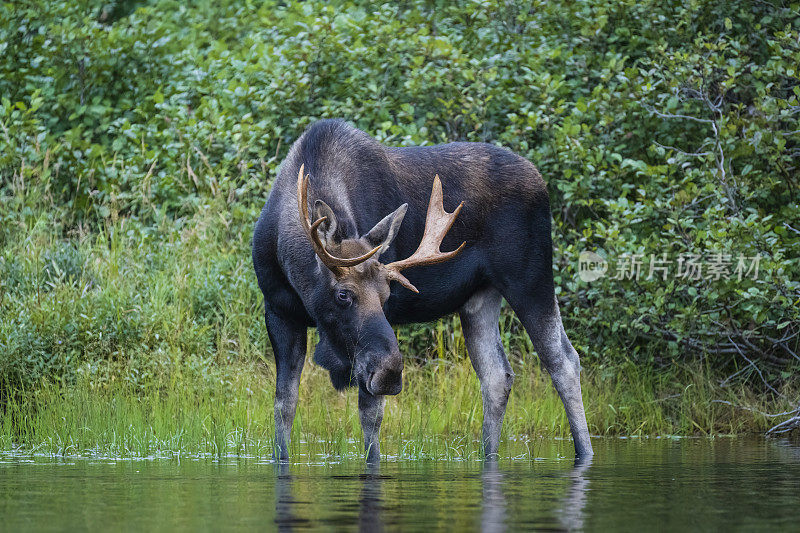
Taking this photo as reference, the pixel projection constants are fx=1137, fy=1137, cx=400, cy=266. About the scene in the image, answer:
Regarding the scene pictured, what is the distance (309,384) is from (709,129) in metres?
4.45

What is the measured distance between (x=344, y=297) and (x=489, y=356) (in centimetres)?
188

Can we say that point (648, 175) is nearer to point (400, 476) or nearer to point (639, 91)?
point (639, 91)

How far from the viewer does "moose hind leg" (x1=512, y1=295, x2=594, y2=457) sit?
756cm

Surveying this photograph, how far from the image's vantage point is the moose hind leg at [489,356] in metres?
7.81

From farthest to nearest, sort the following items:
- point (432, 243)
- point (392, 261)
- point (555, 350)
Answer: point (555, 350), point (392, 261), point (432, 243)

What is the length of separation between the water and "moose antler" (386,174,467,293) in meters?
1.09

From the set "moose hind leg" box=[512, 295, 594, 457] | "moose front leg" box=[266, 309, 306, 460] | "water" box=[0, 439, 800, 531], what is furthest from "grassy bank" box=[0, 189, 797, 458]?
"water" box=[0, 439, 800, 531]

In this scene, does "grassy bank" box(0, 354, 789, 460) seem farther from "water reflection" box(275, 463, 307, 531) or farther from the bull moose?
"water reflection" box(275, 463, 307, 531)

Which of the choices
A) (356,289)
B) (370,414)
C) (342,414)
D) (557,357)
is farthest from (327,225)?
(342,414)

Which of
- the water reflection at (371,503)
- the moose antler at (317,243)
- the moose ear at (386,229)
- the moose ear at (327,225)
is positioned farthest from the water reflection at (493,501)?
the moose ear at (327,225)

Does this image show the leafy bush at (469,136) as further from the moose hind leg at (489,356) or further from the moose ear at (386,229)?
the moose ear at (386,229)

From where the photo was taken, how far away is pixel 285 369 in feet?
23.0

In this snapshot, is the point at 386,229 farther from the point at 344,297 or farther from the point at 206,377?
the point at 206,377

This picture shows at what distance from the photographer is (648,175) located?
31.9 ft
